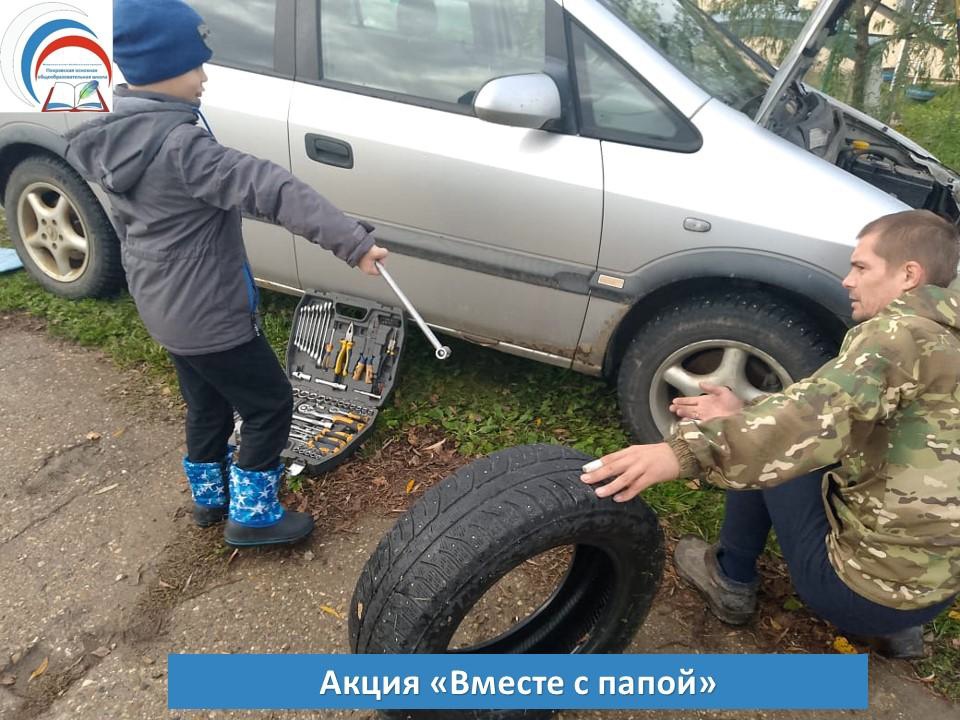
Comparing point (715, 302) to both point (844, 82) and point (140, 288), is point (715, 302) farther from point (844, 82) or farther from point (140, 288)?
point (844, 82)

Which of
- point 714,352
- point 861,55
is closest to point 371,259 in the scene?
point 714,352

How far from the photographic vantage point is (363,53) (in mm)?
2842

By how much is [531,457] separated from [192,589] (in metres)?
1.36

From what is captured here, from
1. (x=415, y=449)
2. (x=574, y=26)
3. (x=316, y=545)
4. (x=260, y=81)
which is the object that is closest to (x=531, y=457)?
(x=316, y=545)

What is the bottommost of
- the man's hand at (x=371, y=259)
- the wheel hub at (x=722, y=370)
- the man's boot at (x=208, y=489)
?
the man's boot at (x=208, y=489)

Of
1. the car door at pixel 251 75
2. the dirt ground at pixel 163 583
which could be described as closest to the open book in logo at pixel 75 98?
the car door at pixel 251 75

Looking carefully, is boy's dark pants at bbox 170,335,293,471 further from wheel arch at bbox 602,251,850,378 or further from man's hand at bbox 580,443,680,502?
wheel arch at bbox 602,251,850,378

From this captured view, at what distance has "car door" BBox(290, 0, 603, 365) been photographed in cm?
261

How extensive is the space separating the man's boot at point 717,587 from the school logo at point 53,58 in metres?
3.09

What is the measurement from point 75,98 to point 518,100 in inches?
87.2

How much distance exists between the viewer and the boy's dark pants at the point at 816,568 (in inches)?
70.2

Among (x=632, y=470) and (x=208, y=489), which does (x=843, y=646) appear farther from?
(x=208, y=489)

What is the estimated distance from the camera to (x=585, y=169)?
8.39 ft

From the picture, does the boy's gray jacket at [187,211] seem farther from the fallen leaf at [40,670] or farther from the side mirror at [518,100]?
the fallen leaf at [40,670]
